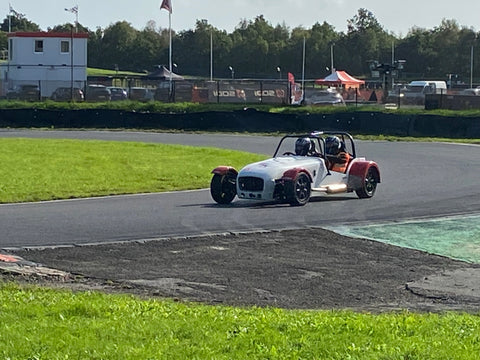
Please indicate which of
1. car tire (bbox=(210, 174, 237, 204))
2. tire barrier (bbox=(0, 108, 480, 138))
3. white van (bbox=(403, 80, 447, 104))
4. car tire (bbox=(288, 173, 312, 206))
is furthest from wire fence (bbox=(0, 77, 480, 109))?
car tire (bbox=(288, 173, 312, 206))

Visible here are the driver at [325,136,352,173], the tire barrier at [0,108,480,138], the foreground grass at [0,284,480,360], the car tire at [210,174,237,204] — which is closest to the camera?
the foreground grass at [0,284,480,360]

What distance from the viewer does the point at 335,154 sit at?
18359 mm

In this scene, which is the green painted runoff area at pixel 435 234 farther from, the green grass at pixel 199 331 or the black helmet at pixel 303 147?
the green grass at pixel 199 331

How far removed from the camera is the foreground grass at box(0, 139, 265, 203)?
19.7 metres

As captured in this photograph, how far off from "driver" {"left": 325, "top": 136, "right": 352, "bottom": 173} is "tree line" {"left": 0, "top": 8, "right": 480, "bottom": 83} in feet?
263

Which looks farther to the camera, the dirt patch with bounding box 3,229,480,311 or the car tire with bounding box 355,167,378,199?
the car tire with bounding box 355,167,378,199

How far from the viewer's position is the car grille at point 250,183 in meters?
17.1

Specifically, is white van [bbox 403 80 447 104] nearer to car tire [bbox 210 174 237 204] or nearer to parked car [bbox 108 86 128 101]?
parked car [bbox 108 86 128 101]

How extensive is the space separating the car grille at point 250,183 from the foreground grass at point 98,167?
11.1 feet

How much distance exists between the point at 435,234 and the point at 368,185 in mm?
4437

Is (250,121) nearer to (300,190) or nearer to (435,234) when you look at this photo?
(300,190)

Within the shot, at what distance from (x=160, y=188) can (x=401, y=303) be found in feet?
38.0

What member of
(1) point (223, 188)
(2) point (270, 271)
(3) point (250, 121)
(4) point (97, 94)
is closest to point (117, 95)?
(4) point (97, 94)

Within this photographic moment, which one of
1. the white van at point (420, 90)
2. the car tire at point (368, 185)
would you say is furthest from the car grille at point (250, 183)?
the white van at point (420, 90)
